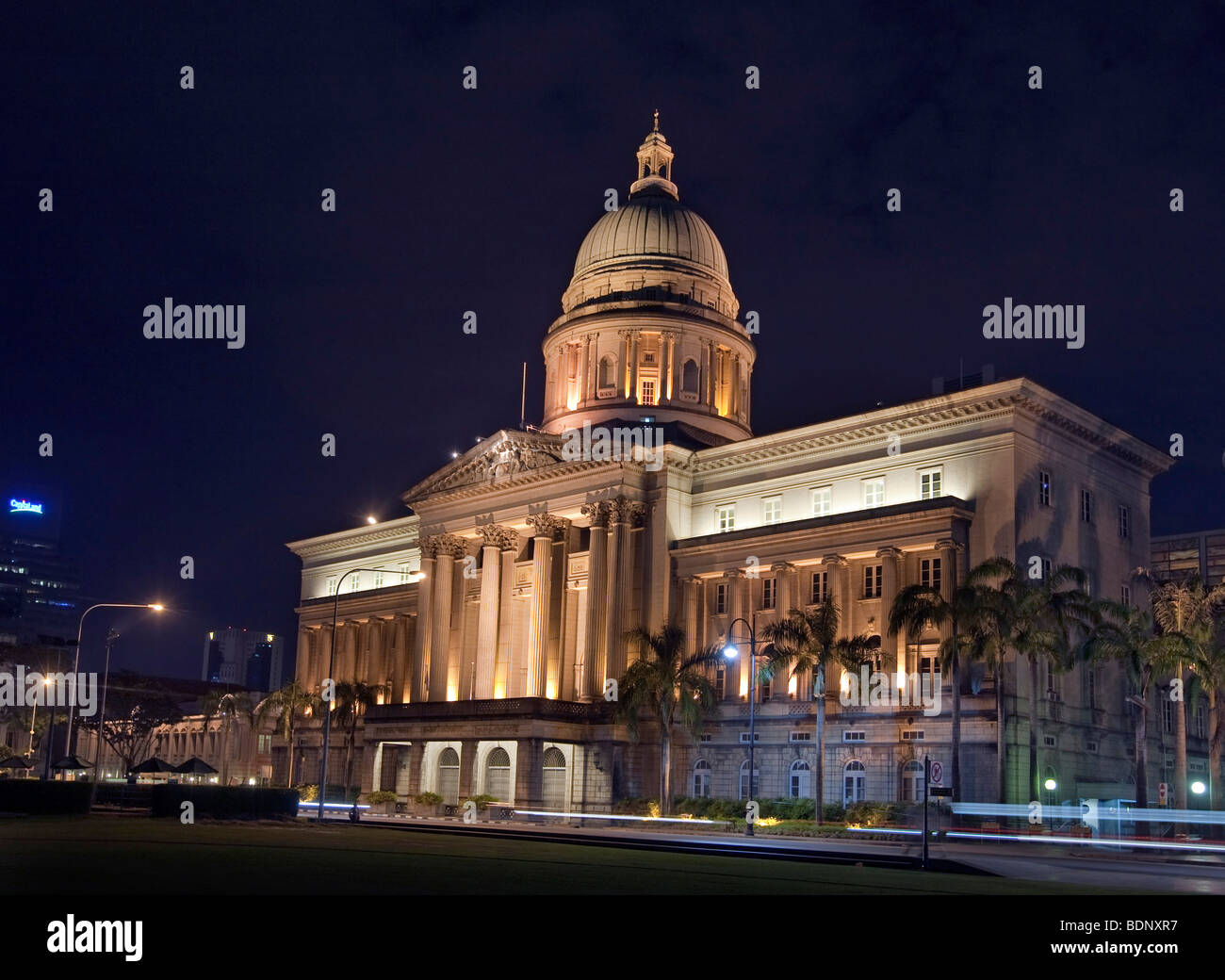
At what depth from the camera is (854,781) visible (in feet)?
219

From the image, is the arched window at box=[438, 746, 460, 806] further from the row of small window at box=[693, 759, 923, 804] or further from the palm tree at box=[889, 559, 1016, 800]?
the palm tree at box=[889, 559, 1016, 800]

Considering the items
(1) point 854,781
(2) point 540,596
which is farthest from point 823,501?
(2) point 540,596

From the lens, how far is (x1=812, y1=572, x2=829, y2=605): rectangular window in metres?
71.0

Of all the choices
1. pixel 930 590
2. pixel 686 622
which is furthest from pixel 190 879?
pixel 686 622

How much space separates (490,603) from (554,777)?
1420 cm

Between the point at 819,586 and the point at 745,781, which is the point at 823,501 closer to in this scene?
the point at 819,586

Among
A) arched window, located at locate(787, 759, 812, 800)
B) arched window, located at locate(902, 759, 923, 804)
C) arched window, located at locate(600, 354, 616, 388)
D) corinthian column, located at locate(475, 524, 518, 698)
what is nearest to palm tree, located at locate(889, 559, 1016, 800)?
arched window, located at locate(902, 759, 923, 804)

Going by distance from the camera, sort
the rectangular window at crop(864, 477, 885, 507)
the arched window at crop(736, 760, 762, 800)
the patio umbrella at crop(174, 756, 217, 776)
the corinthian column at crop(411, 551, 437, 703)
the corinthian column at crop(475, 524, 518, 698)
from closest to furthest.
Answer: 1. the arched window at crop(736, 760, 762, 800)
2. the rectangular window at crop(864, 477, 885, 507)
3. the patio umbrella at crop(174, 756, 217, 776)
4. the corinthian column at crop(475, 524, 518, 698)
5. the corinthian column at crop(411, 551, 437, 703)

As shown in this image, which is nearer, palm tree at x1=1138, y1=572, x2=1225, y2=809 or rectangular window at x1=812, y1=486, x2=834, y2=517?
palm tree at x1=1138, y1=572, x2=1225, y2=809

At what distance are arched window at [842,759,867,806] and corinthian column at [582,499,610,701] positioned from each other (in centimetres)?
1605

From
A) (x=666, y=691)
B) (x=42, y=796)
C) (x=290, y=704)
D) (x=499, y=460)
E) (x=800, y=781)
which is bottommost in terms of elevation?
(x=42, y=796)

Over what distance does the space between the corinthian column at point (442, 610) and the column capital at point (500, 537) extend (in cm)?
403

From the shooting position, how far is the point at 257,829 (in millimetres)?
46281
